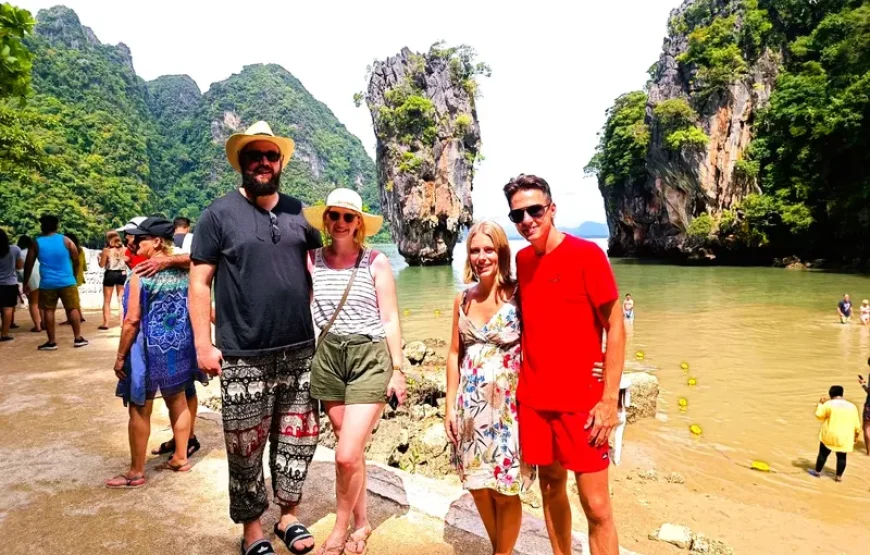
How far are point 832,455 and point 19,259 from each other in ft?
42.4

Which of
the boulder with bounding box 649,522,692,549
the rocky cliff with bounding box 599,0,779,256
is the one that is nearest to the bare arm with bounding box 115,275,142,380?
the boulder with bounding box 649,522,692,549

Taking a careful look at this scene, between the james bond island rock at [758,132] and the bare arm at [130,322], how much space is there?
3395 centimetres

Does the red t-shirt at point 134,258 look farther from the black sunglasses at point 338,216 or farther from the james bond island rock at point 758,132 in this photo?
the james bond island rock at point 758,132

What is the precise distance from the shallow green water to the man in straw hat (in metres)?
5.27

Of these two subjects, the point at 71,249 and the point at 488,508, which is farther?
the point at 71,249

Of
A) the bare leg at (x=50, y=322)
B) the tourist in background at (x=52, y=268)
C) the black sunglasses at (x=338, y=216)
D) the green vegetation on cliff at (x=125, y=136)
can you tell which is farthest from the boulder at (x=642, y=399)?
the bare leg at (x=50, y=322)

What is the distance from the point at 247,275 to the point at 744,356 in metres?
12.0

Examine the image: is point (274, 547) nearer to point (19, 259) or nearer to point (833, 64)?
point (19, 259)

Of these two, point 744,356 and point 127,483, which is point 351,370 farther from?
point 744,356

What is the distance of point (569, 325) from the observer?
7.27 ft

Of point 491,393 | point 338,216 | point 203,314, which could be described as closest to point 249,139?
point 338,216

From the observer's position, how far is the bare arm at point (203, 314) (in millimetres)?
2404

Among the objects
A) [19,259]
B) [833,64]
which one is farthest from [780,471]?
[833,64]

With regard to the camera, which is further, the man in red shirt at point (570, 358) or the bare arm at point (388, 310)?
the bare arm at point (388, 310)
